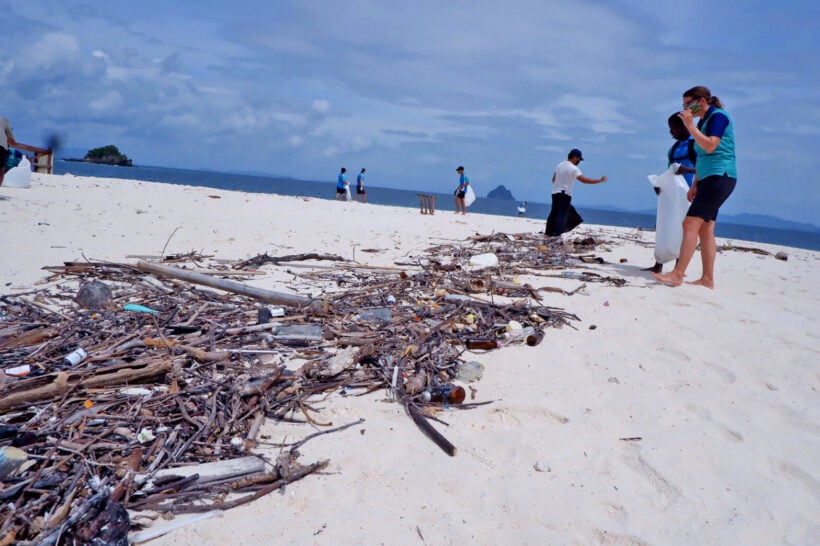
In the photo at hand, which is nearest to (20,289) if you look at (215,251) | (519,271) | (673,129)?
(215,251)

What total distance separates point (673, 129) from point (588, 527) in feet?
17.5

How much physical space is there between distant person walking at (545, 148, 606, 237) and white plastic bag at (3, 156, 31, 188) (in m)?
12.1

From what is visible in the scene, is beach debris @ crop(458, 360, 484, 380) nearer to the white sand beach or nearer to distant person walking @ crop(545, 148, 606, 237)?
the white sand beach

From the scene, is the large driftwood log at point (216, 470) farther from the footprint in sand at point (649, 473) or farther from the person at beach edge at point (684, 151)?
the person at beach edge at point (684, 151)

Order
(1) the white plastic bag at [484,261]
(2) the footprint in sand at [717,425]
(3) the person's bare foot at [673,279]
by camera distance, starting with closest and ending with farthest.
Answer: (2) the footprint in sand at [717,425] < (3) the person's bare foot at [673,279] < (1) the white plastic bag at [484,261]

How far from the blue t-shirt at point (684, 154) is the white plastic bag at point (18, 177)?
13484 millimetres

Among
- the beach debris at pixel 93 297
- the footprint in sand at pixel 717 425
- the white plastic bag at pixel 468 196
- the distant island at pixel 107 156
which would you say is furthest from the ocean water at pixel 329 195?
the beach debris at pixel 93 297

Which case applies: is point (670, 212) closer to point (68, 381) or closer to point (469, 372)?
point (469, 372)

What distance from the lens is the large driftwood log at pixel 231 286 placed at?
12.6ft

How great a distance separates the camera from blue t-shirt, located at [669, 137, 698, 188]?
5676 mm

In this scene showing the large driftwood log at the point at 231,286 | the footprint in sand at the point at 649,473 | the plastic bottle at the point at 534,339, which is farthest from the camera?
the large driftwood log at the point at 231,286

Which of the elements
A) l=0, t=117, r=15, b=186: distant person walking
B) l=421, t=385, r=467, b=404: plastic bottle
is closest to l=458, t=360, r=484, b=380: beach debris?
l=421, t=385, r=467, b=404: plastic bottle

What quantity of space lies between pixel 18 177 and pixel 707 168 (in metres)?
13.9

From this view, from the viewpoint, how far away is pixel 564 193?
8375 mm
